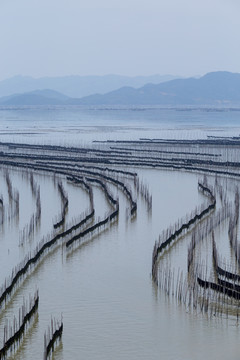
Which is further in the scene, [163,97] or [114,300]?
[163,97]

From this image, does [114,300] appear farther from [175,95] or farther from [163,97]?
[175,95]

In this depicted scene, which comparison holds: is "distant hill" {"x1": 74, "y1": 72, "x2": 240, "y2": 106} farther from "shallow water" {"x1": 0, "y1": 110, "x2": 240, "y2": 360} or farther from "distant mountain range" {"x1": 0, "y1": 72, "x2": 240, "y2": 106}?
"shallow water" {"x1": 0, "y1": 110, "x2": 240, "y2": 360}

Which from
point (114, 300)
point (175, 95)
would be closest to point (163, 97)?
point (175, 95)

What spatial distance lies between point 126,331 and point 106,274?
336cm

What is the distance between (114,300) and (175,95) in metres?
173

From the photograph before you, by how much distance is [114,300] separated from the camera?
44.4ft

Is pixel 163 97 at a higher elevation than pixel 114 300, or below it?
higher

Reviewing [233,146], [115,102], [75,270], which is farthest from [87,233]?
[115,102]

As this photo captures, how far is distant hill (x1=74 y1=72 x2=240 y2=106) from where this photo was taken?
580ft

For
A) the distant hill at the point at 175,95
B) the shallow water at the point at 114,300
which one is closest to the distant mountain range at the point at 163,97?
the distant hill at the point at 175,95

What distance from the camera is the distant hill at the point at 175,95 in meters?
177

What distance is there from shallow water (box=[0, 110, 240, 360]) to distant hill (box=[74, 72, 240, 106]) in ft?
512

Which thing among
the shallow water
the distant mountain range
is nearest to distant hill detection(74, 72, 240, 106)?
the distant mountain range

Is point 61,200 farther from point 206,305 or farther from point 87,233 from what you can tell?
point 206,305
